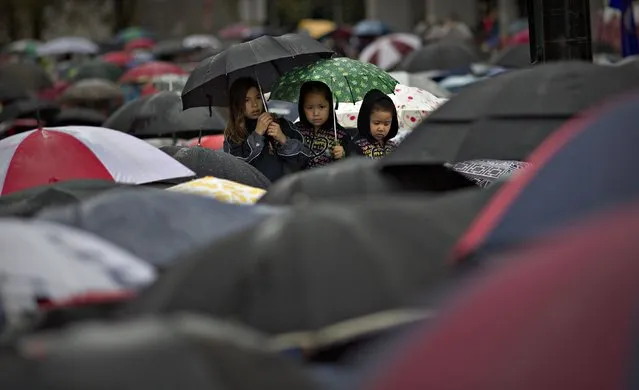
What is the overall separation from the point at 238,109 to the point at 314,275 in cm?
649

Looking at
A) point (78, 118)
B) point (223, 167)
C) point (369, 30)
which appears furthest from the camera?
point (369, 30)

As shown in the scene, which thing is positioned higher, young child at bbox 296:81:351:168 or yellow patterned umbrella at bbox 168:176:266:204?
yellow patterned umbrella at bbox 168:176:266:204

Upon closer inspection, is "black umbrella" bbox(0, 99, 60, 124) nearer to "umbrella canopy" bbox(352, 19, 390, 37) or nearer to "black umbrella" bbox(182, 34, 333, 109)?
"black umbrella" bbox(182, 34, 333, 109)

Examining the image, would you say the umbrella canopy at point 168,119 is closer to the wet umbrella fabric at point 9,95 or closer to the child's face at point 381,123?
the child's face at point 381,123

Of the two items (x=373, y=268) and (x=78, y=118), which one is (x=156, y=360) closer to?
(x=373, y=268)

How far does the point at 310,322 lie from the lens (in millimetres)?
5125

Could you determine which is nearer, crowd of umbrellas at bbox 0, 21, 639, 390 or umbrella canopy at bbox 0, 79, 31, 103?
crowd of umbrellas at bbox 0, 21, 639, 390

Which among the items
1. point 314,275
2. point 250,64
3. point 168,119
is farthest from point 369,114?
point 314,275

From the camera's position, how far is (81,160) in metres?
9.23

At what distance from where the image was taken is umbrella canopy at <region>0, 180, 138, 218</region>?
7.05 m

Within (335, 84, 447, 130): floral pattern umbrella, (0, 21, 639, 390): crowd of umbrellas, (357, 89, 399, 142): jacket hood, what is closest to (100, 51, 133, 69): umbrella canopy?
(335, 84, 447, 130): floral pattern umbrella

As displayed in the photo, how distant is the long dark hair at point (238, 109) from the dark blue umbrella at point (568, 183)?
614 cm

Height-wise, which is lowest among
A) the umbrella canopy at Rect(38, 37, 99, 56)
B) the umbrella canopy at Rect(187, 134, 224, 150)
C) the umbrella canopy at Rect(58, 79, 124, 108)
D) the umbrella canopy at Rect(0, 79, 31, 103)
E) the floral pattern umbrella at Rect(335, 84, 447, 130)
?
the umbrella canopy at Rect(38, 37, 99, 56)

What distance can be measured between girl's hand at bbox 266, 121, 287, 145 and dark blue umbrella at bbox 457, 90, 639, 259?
5646mm
